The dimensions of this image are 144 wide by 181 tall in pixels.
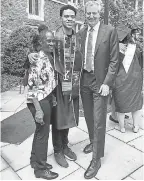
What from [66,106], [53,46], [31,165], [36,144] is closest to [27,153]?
[31,165]

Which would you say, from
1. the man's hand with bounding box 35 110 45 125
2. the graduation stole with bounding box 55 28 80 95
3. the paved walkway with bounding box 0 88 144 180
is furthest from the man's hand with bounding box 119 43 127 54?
the man's hand with bounding box 35 110 45 125

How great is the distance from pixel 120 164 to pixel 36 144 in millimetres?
1240

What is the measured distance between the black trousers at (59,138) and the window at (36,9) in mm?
10266

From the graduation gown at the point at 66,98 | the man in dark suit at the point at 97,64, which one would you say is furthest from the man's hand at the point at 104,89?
the graduation gown at the point at 66,98

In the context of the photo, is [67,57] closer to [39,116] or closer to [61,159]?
[39,116]

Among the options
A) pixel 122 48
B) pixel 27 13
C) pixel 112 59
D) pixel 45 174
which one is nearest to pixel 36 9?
pixel 27 13

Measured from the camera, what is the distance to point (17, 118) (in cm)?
493

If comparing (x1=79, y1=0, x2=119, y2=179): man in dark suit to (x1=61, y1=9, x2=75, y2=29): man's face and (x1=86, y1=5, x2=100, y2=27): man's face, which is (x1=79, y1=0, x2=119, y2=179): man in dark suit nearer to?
(x1=86, y1=5, x2=100, y2=27): man's face

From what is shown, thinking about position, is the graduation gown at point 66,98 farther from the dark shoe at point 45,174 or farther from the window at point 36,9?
the window at point 36,9

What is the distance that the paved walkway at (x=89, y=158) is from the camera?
288 cm

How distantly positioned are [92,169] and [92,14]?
1979 mm

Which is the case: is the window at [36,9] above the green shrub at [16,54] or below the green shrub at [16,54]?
above

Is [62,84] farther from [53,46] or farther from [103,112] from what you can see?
[103,112]

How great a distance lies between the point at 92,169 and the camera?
288 centimetres
